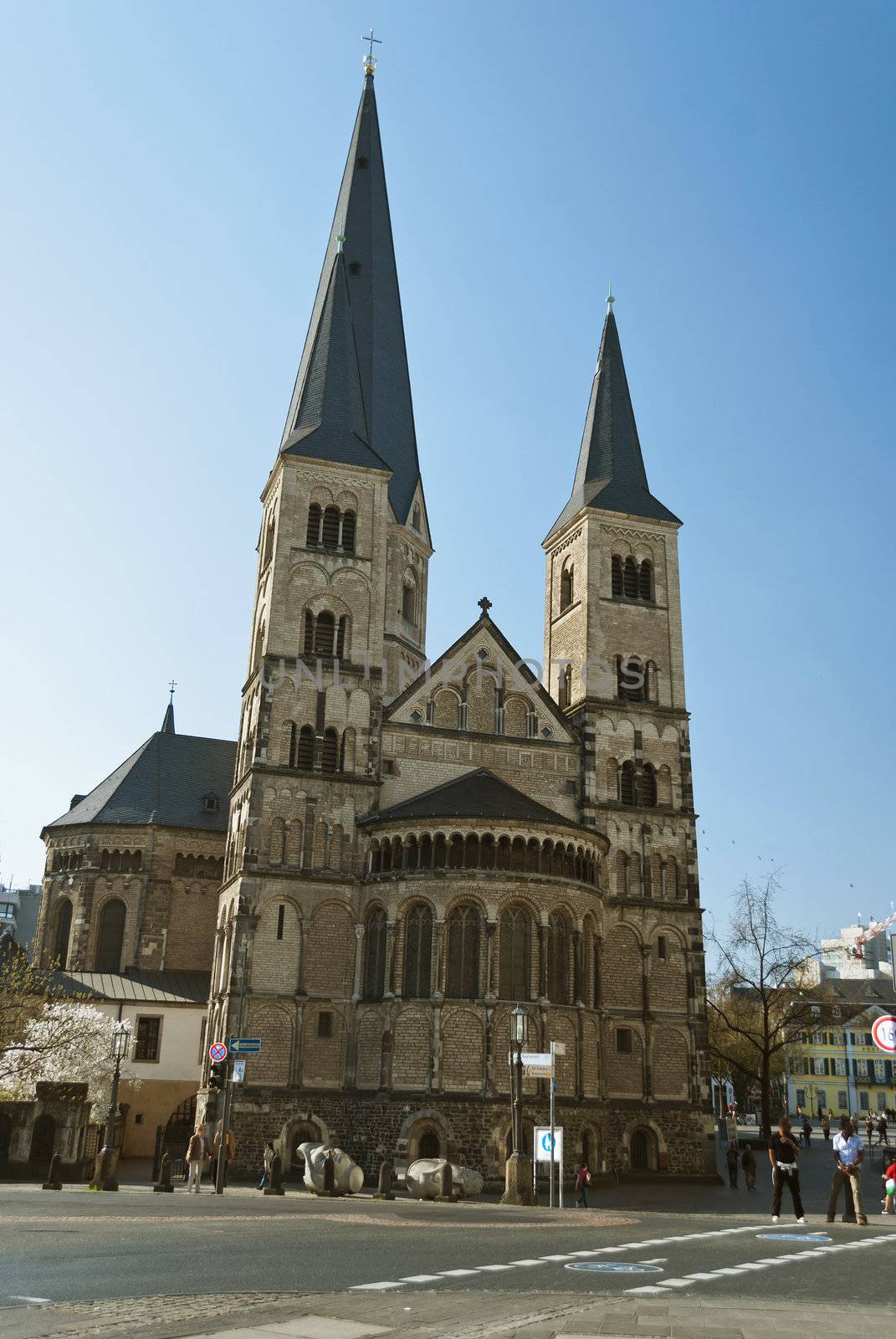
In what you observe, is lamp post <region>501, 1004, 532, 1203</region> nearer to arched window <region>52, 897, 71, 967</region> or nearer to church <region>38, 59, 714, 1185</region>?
church <region>38, 59, 714, 1185</region>

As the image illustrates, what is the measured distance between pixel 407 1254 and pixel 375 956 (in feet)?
86.5

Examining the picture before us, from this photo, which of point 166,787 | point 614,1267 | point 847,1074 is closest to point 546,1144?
point 614,1267

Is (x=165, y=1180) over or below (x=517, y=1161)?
below

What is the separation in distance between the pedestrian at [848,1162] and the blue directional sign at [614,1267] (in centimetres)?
636

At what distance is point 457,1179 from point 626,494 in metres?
30.8

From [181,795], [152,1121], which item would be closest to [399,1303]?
[152,1121]

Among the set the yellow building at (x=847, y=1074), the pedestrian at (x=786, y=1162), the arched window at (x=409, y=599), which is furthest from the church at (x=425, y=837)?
the yellow building at (x=847, y=1074)

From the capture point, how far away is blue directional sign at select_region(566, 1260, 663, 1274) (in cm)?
1309

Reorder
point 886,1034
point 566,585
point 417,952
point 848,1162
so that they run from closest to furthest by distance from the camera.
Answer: point 886,1034, point 848,1162, point 417,952, point 566,585

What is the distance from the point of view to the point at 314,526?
46469 mm

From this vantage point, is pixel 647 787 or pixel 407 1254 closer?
pixel 407 1254

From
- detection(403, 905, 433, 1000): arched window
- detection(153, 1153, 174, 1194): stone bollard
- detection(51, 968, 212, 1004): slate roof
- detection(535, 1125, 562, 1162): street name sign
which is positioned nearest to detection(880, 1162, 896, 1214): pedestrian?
detection(535, 1125, 562, 1162): street name sign

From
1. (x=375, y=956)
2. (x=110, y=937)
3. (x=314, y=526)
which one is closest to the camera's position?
(x=375, y=956)

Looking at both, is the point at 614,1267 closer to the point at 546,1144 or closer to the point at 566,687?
the point at 546,1144
